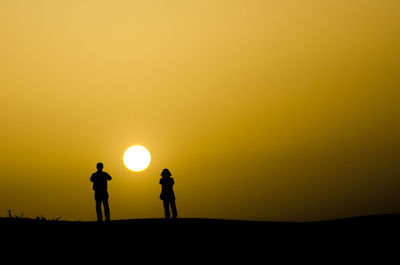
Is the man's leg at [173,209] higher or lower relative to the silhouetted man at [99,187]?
lower

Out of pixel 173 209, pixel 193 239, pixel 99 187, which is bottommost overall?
pixel 193 239

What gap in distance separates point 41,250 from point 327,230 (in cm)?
842

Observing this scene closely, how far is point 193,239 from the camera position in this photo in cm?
1373

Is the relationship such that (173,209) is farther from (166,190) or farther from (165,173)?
(165,173)

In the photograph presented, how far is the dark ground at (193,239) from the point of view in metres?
12.4

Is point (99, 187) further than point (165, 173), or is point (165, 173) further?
point (165, 173)

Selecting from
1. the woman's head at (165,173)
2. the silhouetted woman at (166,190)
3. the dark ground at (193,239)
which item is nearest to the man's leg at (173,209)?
the silhouetted woman at (166,190)

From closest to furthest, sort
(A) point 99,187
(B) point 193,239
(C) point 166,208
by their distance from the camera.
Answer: (B) point 193,239, (A) point 99,187, (C) point 166,208

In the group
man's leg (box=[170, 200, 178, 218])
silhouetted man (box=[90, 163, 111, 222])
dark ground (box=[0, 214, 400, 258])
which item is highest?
silhouetted man (box=[90, 163, 111, 222])

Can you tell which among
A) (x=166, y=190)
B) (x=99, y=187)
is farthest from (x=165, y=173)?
(x=99, y=187)

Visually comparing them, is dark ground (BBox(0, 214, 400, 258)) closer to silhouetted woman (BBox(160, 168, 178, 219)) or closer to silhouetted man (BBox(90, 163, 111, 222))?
silhouetted man (BBox(90, 163, 111, 222))

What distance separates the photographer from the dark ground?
40.6 ft

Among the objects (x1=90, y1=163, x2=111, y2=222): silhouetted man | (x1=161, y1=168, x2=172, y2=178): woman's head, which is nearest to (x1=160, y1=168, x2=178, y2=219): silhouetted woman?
(x1=161, y1=168, x2=172, y2=178): woman's head

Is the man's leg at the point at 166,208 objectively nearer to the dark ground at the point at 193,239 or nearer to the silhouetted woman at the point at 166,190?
the silhouetted woman at the point at 166,190
